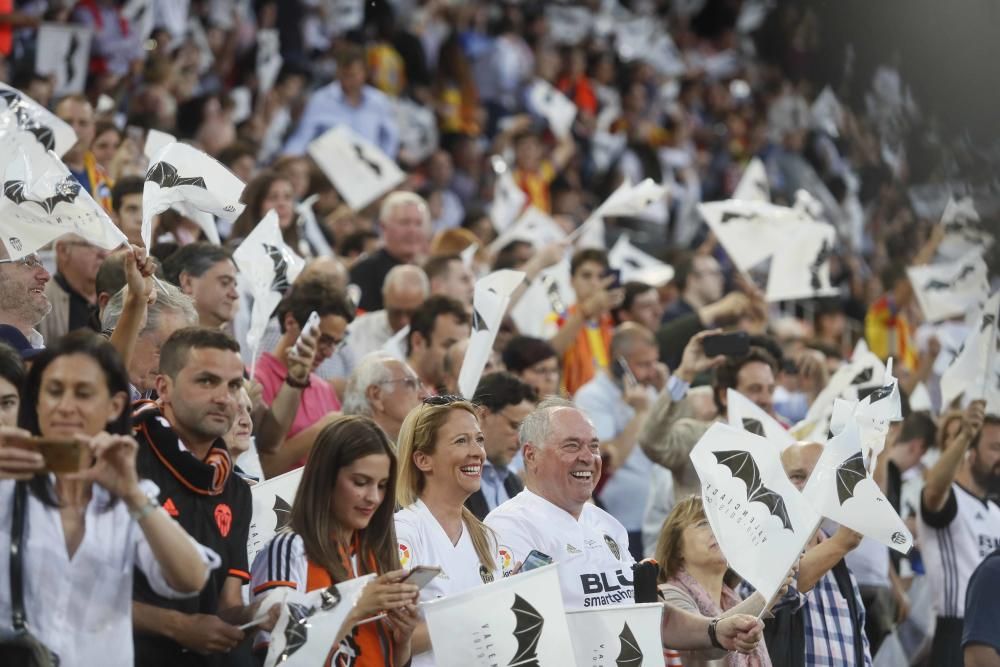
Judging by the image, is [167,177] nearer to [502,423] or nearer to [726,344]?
[502,423]

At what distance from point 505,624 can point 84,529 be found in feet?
4.10

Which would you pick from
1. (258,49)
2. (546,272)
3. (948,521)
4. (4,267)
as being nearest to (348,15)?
(258,49)

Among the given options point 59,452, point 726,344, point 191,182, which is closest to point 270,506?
point 191,182

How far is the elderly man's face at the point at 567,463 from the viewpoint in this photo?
222 inches

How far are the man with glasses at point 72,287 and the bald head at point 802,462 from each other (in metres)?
2.92

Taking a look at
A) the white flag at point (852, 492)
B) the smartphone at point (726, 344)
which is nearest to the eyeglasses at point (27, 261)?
the white flag at point (852, 492)

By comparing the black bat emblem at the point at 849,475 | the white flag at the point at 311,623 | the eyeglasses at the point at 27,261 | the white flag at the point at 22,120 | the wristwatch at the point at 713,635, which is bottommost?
the wristwatch at the point at 713,635

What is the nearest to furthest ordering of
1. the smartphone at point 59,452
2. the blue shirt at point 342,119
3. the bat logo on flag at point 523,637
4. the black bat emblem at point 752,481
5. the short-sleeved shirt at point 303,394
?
the smartphone at point 59,452, the bat logo on flag at point 523,637, the black bat emblem at point 752,481, the short-sleeved shirt at point 303,394, the blue shirt at point 342,119

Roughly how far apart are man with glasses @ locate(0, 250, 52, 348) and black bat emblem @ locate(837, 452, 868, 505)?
8.99 ft

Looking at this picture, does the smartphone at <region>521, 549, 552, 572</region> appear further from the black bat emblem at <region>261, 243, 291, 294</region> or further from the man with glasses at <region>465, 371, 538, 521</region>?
the black bat emblem at <region>261, 243, 291, 294</region>

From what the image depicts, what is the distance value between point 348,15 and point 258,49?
1.88m

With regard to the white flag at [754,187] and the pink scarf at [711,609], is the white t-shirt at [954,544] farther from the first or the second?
the white flag at [754,187]

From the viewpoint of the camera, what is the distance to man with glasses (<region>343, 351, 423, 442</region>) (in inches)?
256

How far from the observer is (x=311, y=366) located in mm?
6426
